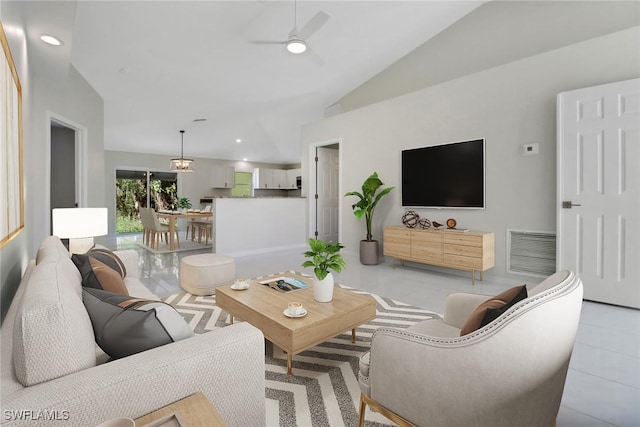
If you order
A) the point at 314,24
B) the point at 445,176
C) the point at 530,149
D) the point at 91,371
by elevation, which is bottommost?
the point at 91,371

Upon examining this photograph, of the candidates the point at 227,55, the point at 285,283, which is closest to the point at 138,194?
the point at 227,55

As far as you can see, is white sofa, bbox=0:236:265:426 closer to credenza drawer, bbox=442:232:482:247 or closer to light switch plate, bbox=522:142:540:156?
credenza drawer, bbox=442:232:482:247

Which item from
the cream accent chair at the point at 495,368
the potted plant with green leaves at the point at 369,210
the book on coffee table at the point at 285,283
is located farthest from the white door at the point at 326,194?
the cream accent chair at the point at 495,368

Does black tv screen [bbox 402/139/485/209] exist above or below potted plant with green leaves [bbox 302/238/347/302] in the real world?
above

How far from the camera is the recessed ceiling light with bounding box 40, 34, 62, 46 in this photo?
253cm

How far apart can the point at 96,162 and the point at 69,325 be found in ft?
16.5

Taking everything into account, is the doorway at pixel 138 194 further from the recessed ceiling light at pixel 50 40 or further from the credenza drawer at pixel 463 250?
the credenza drawer at pixel 463 250

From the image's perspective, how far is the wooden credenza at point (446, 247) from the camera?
3773 millimetres

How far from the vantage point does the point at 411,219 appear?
464 cm

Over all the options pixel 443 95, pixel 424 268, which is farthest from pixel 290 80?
pixel 424 268

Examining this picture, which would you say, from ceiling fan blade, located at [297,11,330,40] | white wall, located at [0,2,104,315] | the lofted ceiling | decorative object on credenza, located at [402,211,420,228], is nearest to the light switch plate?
decorative object on credenza, located at [402,211,420,228]

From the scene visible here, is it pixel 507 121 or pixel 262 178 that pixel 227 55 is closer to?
pixel 507 121

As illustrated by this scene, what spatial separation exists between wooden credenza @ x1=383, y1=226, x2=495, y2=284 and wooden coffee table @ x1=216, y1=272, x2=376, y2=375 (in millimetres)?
2164

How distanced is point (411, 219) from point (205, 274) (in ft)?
9.82
